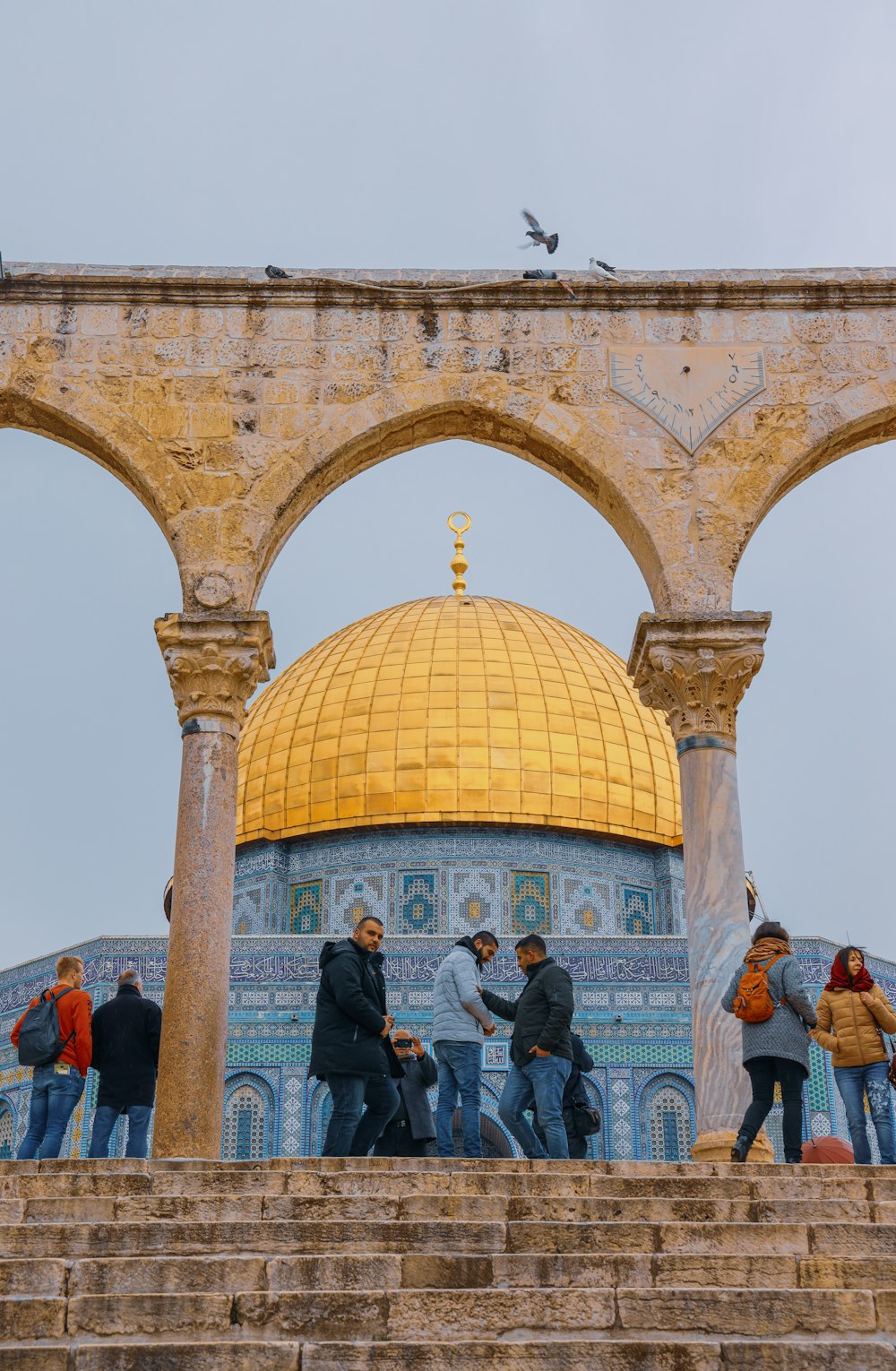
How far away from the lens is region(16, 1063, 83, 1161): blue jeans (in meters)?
8.02

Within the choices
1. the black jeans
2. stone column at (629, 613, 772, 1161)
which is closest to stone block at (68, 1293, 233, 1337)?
the black jeans

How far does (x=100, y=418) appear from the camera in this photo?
10008 millimetres

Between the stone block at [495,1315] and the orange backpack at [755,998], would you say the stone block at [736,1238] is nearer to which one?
the stone block at [495,1315]

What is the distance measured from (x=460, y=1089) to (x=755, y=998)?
1.57 meters

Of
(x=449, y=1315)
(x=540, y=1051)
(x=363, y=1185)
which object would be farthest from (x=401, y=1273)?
(x=540, y=1051)

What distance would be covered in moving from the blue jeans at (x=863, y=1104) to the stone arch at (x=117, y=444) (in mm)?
4811

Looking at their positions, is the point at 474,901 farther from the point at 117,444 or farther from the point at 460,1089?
the point at 460,1089

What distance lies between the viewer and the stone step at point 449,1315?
14.5 ft

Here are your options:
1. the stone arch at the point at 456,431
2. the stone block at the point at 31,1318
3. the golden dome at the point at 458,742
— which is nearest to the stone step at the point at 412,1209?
the stone block at the point at 31,1318

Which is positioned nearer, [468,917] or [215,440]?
[215,440]

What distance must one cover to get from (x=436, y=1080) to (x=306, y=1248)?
3503 mm

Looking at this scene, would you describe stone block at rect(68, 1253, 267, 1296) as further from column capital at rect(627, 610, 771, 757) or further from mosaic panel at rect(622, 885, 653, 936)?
mosaic panel at rect(622, 885, 653, 936)

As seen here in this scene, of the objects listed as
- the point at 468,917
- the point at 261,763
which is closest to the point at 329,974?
the point at 468,917

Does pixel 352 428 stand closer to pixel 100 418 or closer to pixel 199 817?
pixel 100 418
